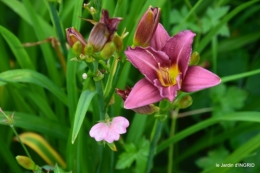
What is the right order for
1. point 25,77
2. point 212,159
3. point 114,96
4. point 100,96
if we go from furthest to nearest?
point 212,159
point 114,96
point 25,77
point 100,96

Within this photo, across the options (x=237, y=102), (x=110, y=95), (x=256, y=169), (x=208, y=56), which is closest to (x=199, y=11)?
(x=208, y=56)

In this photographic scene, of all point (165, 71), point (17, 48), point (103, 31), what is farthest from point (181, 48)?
point (17, 48)

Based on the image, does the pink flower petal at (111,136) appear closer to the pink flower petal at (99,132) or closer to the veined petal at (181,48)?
the pink flower petal at (99,132)

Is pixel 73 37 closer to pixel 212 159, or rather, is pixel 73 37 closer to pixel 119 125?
pixel 119 125

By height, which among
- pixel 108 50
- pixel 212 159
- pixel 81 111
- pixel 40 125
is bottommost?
pixel 212 159

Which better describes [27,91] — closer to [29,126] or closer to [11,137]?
[29,126]

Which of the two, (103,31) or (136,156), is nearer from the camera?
(103,31)

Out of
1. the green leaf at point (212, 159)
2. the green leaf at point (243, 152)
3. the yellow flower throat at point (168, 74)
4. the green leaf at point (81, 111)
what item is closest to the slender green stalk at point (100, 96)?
the green leaf at point (81, 111)
